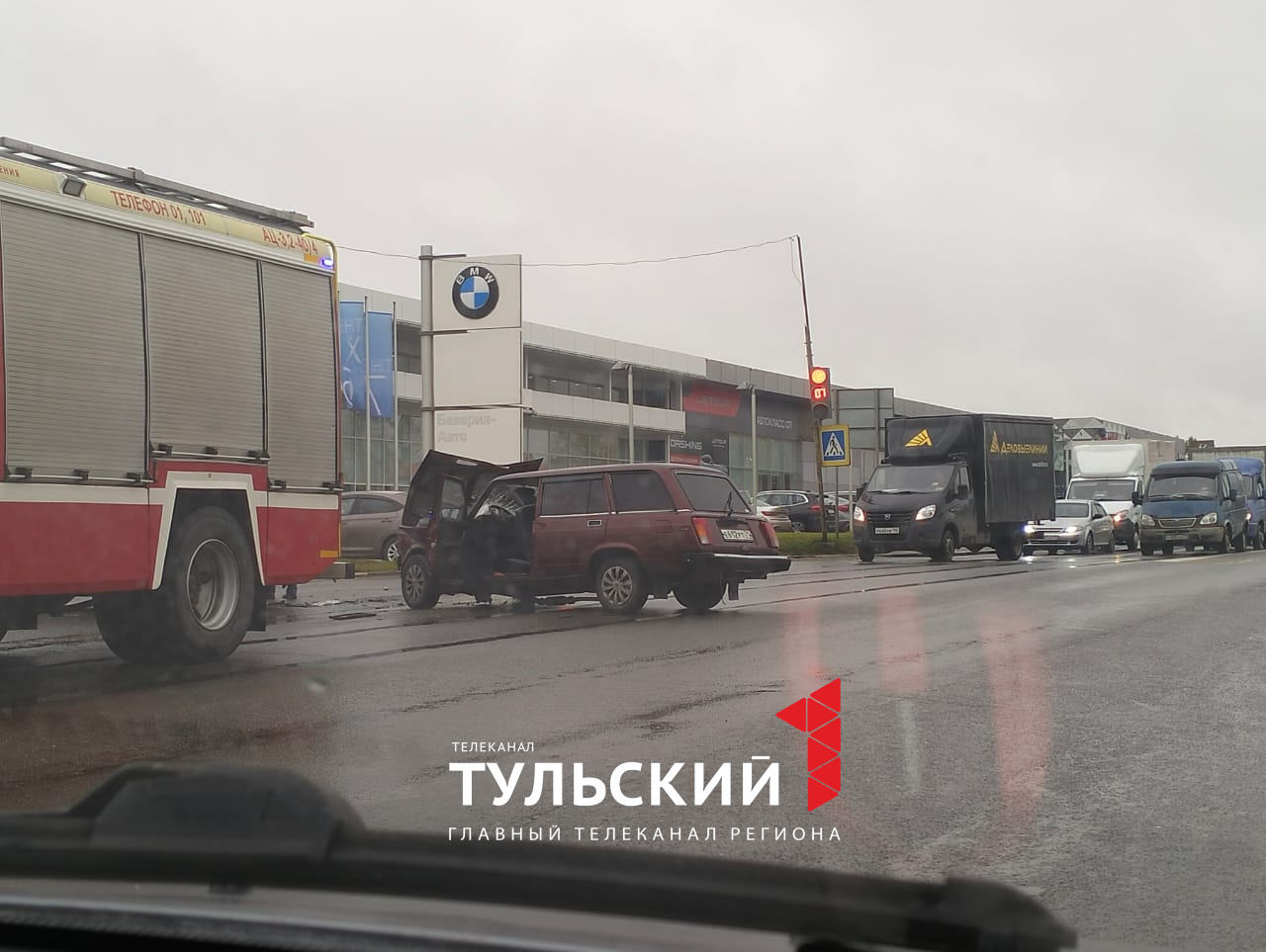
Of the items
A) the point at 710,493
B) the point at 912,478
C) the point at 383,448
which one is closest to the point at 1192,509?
the point at 912,478

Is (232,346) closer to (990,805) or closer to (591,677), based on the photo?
(591,677)

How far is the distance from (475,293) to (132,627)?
1760 centimetres

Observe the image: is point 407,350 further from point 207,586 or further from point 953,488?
point 207,586

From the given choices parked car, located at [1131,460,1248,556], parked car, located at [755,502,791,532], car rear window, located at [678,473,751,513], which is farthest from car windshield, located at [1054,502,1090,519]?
car rear window, located at [678,473,751,513]

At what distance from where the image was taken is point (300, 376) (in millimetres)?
11242

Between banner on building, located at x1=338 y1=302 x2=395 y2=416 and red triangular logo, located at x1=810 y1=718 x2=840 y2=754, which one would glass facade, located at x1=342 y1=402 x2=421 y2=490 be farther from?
red triangular logo, located at x1=810 y1=718 x2=840 y2=754

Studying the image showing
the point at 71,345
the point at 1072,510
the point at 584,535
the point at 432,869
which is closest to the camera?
the point at 432,869

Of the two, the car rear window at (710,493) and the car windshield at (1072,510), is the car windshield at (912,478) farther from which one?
the car rear window at (710,493)

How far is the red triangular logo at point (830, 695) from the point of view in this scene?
26.0 ft

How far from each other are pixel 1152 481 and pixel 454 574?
2299cm

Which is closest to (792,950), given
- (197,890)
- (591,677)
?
(197,890)

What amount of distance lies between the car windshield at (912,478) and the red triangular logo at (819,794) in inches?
821

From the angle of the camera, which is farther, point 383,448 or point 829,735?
point 383,448

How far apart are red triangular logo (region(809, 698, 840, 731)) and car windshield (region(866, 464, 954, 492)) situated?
18.8 m
